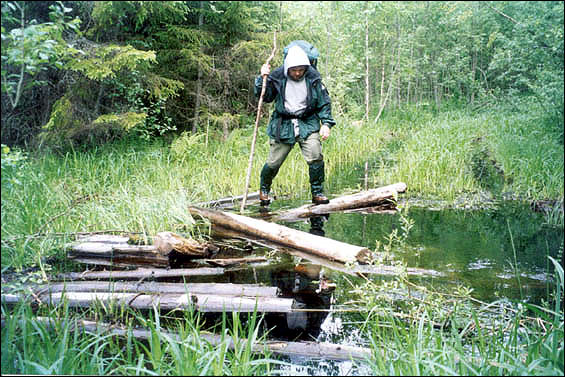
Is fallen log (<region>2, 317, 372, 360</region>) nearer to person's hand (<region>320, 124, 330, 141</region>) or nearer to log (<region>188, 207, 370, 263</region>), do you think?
log (<region>188, 207, 370, 263</region>)

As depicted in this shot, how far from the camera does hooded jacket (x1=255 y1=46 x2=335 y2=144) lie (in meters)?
5.90

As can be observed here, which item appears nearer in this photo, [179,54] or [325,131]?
[179,54]

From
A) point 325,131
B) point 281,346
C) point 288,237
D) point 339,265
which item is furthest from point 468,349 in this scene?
point 325,131

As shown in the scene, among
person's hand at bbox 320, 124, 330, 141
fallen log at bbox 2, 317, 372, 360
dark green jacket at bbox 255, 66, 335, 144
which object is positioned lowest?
fallen log at bbox 2, 317, 372, 360

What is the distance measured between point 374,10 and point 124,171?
26.3 feet

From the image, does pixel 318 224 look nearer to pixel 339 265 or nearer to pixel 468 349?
pixel 339 265

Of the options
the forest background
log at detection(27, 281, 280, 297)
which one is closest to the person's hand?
the forest background

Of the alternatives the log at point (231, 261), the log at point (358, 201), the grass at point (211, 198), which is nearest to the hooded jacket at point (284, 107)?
the log at point (358, 201)

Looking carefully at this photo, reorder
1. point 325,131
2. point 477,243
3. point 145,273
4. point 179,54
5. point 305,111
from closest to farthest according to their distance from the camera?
point 145,273 → point 477,243 → point 179,54 → point 325,131 → point 305,111

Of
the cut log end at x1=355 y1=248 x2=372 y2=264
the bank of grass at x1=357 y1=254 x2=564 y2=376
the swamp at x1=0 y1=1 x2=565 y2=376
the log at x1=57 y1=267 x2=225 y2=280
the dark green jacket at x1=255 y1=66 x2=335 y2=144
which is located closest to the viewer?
the bank of grass at x1=357 y1=254 x2=564 y2=376

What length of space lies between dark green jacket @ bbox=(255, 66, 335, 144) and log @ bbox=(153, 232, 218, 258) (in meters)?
2.53

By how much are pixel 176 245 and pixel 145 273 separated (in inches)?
17.4

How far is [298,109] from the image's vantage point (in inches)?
239

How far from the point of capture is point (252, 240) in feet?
16.0
